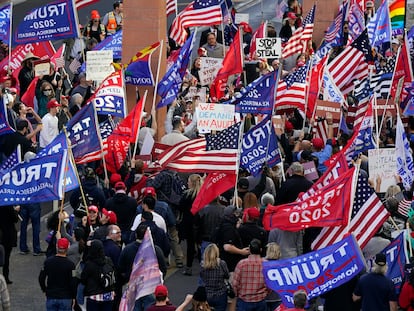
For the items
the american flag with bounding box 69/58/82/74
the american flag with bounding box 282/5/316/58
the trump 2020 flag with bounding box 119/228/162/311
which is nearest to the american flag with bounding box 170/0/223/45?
the american flag with bounding box 282/5/316/58

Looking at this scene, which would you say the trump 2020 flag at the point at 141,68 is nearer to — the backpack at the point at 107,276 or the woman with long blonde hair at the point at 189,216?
the woman with long blonde hair at the point at 189,216

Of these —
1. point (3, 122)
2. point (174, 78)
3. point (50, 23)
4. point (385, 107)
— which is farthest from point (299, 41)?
point (3, 122)

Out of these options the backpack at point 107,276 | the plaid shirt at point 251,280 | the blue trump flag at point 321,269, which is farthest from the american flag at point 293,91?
the blue trump flag at point 321,269

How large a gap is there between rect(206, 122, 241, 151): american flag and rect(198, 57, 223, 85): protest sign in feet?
27.9

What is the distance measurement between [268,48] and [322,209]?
13.1 meters

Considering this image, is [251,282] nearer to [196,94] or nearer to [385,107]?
[385,107]

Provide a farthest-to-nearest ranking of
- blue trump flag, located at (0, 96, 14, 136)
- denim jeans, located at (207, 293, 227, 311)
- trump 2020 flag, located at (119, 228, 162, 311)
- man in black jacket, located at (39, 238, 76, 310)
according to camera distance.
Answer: blue trump flag, located at (0, 96, 14, 136)
denim jeans, located at (207, 293, 227, 311)
man in black jacket, located at (39, 238, 76, 310)
trump 2020 flag, located at (119, 228, 162, 311)

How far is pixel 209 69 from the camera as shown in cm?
3412

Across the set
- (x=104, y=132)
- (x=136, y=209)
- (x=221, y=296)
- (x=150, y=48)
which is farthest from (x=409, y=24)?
(x=221, y=296)

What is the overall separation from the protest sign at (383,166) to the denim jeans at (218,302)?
409 cm

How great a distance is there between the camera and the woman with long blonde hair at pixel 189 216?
83.9 ft

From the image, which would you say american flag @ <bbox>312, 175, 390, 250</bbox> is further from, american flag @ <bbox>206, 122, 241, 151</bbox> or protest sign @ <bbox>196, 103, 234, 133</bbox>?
protest sign @ <bbox>196, 103, 234, 133</bbox>

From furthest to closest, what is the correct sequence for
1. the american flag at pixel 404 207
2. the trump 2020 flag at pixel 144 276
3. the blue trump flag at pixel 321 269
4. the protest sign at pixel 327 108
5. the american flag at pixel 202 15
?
the american flag at pixel 202 15 < the protest sign at pixel 327 108 < the american flag at pixel 404 207 < the trump 2020 flag at pixel 144 276 < the blue trump flag at pixel 321 269

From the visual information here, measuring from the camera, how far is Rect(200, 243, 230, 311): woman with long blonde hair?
21781 mm
